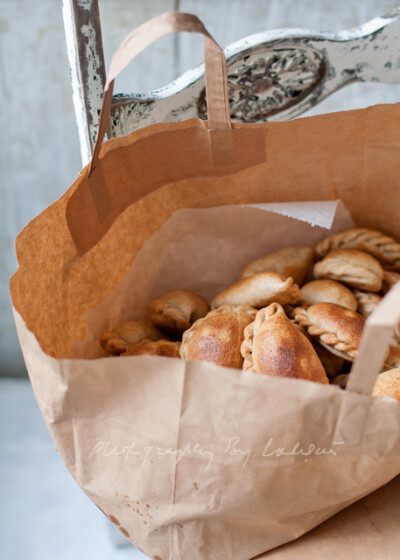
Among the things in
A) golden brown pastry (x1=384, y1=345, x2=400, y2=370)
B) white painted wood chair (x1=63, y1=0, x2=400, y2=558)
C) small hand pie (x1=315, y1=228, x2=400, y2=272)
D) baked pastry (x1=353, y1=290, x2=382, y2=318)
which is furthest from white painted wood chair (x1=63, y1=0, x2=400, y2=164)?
golden brown pastry (x1=384, y1=345, x2=400, y2=370)

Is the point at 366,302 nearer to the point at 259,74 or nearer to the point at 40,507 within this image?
the point at 259,74

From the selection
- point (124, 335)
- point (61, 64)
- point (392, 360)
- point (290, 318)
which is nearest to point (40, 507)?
point (124, 335)

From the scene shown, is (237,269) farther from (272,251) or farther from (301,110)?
(301,110)

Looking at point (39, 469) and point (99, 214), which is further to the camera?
point (39, 469)

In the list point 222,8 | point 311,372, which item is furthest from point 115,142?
point 222,8

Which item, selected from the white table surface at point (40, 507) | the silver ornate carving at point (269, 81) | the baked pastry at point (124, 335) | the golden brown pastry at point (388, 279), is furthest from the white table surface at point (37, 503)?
the silver ornate carving at point (269, 81)

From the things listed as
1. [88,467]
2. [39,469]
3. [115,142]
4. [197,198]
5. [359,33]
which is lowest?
[39,469]

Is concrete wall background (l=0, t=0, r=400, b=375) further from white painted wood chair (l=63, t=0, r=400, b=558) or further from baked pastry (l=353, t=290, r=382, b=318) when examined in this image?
baked pastry (l=353, t=290, r=382, b=318)
